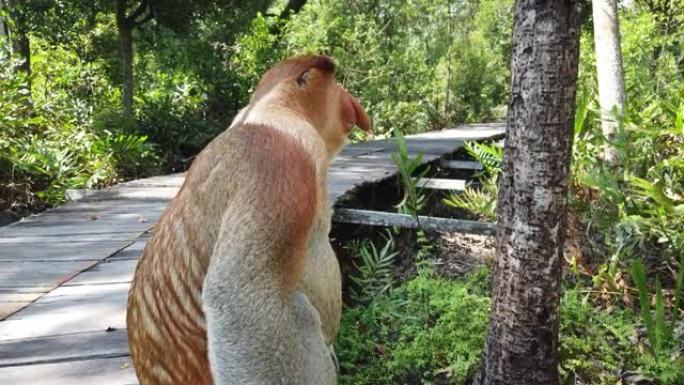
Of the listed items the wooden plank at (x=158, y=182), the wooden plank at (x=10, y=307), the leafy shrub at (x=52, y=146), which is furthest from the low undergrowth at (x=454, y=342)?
the leafy shrub at (x=52, y=146)

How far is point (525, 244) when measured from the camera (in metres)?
2.19

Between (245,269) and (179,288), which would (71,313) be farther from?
(245,269)

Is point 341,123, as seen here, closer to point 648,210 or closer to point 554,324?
point 554,324

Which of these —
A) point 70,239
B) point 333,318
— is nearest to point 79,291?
point 70,239

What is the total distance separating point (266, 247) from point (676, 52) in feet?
18.7

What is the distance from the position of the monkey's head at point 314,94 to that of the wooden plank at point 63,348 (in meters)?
1.05

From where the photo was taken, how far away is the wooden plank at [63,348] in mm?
2080

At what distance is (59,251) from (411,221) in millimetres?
2265

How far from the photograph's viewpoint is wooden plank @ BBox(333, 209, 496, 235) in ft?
13.2

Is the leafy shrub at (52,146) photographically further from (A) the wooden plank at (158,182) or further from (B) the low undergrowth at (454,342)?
(B) the low undergrowth at (454,342)

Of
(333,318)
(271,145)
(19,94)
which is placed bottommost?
(333,318)

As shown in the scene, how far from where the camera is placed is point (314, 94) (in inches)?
72.6

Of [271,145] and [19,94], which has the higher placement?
[19,94]

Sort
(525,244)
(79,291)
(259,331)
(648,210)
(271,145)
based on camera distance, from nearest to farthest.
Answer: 1. (259,331)
2. (271,145)
3. (525,244)
4. (79,291)
5. (648,210)
